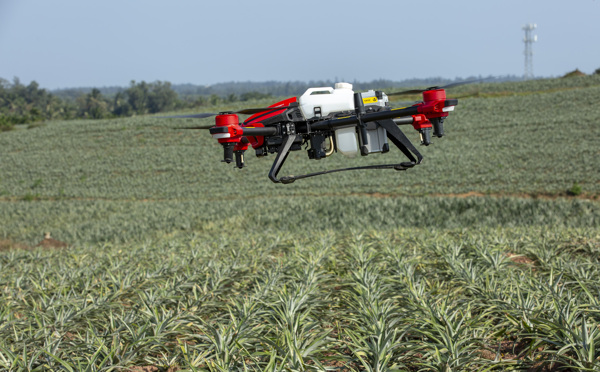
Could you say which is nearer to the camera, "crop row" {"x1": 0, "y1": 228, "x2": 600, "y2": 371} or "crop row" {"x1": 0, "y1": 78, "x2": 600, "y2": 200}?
"crop row" {"x1": 0, "y1": 228, "x2": 600, "y2": 371}

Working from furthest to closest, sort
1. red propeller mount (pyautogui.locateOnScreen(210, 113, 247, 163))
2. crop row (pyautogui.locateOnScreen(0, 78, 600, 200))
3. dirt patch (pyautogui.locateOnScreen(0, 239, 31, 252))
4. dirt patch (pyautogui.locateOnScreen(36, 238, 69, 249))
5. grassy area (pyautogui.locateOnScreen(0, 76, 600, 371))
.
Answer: crop row (pyautogui.locateOnScreen(0, 78, 600, 200)) < dirt patch (pyautogui.locateOnScreen(0, 239, 31, 252)) < dirt patch (pyautogui.locateOnScreen(36, 238, 69, 249)) < grassy area (pyautogui.locateOnScreen(0, 76, 600, 371)) < red propeller mount (pyautogui.locateOnScreen(210, 113, 247, 163))

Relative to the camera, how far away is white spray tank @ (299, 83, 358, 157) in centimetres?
240

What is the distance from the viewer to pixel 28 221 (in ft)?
92.9

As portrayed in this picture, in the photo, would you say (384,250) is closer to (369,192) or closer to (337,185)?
(369,192)

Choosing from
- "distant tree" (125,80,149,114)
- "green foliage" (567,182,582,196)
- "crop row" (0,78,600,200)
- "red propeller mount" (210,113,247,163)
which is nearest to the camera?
"red propeller mount" (210,113,247,163)

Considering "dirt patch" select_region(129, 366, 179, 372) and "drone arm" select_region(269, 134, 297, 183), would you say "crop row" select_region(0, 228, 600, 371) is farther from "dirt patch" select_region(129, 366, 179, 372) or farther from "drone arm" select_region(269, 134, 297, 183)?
"drone arm" select_region(269, 134, 297, 183)

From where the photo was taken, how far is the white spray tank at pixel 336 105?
7.86 feet

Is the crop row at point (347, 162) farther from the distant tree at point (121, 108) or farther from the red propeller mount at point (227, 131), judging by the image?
the distant tree at point (121, 108)

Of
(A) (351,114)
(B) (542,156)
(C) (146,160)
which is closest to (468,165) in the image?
(B) (542,156)

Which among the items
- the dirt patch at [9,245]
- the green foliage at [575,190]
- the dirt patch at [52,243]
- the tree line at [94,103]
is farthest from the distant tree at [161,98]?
the green foliage at [575,190]

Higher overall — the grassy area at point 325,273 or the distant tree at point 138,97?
the distant tree at point 138,97

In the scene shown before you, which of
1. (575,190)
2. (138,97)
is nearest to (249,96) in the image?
(575,190)

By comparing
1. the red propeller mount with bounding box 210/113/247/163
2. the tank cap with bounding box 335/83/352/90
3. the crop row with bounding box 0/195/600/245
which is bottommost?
the crop row with bounding box 0/195/600/245

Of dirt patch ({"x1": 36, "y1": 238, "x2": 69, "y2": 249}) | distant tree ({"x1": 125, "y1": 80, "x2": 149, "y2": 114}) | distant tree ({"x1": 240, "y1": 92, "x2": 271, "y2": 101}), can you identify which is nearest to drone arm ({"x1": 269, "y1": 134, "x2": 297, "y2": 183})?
distant tree ({"x1": 240, "y1": 92, "x2": 271, "y2": 101})
